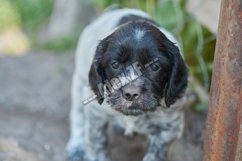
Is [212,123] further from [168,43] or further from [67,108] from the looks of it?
[67,108]

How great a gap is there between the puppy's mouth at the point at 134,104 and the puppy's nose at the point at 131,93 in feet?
0.12

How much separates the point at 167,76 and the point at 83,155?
44.8 inches

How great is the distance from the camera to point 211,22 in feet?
13.6

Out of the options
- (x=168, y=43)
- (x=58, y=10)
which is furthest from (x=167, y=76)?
(x=58, y=10)

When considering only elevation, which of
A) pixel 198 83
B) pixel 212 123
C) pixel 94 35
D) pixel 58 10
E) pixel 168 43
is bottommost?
pixel 212 123

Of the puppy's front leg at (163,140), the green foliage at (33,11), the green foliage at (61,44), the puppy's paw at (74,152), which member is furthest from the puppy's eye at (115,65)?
the green foliage at (33,11)

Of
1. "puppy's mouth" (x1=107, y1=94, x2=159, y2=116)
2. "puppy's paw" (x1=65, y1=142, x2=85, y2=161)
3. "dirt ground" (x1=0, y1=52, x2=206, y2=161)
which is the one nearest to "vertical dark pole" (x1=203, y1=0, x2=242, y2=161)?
"puppy's mouth" (x1=107, y1=94, x2=159, y2=116)

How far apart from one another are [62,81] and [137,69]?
2155 millimetres

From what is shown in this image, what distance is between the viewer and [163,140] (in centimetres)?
343

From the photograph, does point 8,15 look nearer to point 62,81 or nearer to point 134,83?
point 62,81

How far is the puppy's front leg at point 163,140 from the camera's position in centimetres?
341

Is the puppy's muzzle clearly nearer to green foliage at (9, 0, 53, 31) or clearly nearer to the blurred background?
the blurred background

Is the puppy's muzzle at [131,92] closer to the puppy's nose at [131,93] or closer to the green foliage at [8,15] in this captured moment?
the puppy's nose at [131,93]

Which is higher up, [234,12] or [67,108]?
[67,108]
